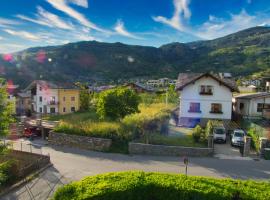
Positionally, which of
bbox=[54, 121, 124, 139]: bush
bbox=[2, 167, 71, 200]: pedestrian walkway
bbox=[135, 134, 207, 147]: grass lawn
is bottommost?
bbox=[2, 167, 71, 200]: pedestrian walkway

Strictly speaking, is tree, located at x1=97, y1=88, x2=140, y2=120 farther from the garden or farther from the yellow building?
the yellow building

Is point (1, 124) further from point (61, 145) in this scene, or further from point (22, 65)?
point (22, 65)

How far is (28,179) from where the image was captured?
59.3ft

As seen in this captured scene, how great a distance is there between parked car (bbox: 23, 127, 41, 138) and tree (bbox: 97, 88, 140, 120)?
8.69 metres

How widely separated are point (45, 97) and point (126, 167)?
4003cm

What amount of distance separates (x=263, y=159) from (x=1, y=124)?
66.4ft

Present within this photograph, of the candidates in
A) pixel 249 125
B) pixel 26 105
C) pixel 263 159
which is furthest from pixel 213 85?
pixel 26 105

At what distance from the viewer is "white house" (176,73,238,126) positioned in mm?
33875

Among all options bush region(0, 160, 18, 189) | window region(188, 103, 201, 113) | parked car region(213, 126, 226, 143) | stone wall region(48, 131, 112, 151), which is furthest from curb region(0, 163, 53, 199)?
window region(188, 103, 201, 113)

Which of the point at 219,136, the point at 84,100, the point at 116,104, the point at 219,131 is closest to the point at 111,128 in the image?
the point at 116,104

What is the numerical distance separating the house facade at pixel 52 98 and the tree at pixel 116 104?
2718cm

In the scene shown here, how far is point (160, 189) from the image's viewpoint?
11.9 metres

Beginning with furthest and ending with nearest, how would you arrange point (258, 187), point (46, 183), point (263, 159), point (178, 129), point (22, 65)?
point (22, 65) → point (178, 129) → point (263, 159) → point (46, 183) → point (258, 187)

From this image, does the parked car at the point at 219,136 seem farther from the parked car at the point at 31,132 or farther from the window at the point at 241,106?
the parked car at the point at 31,132
